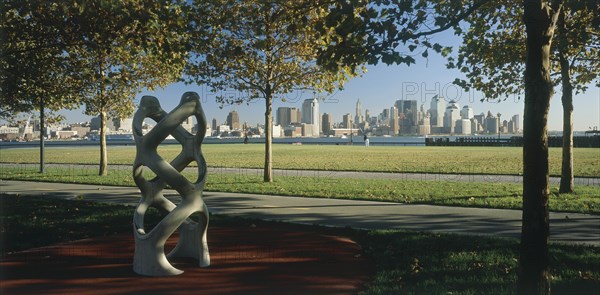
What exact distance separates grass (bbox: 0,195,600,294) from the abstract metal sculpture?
7.95ft

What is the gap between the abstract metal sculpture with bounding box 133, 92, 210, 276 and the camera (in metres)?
5.80

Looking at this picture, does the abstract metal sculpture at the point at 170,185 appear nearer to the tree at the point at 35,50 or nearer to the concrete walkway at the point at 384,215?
the concrete walkway at the point at 384,215

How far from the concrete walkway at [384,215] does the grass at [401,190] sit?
0.71 metres

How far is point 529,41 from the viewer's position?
187 inches

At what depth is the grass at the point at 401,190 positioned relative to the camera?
11.7 m

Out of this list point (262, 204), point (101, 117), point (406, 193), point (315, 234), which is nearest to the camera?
point (315, 234)

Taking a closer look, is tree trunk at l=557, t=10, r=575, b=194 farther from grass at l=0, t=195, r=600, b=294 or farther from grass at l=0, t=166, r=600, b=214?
grass at l=0, t=195, r=600, b=294

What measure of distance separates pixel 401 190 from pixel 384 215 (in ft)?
13.9

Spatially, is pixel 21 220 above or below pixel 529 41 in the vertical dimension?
below

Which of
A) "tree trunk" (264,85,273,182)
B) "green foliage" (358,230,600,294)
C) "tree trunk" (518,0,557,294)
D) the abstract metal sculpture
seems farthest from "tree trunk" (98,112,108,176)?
"tree trunk" (518,0,557,294)

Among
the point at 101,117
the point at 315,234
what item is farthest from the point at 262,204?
the point at 101,117

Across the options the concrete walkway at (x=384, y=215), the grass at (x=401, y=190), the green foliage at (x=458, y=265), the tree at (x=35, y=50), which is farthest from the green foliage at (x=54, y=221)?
the green foliage at (x=458, y=265)

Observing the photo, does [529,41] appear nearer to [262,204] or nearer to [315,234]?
[315,234]

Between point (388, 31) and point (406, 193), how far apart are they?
8.09m
